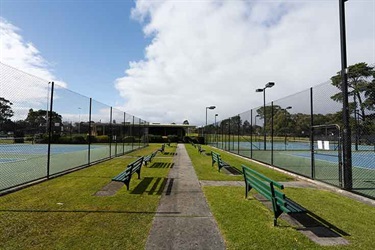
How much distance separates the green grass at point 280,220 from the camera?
155 inches

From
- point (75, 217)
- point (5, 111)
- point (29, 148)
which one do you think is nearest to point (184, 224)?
point (75, 217)

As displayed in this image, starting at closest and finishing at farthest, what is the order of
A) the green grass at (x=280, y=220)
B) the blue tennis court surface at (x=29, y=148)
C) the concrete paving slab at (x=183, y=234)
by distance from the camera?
the concrete paving slab at (x=183, y=234), the green grass at (x=280, y=220), the blue tennis court surface at (x=29, y=148)

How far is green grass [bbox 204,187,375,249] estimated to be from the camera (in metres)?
3.94

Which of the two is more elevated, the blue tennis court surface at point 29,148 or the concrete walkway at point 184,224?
the blue tennis court surface at point 29,148

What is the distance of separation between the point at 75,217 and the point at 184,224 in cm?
210

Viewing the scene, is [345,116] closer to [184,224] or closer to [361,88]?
[361,88]

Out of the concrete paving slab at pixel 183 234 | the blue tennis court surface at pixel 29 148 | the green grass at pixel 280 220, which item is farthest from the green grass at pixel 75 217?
the blue tennis court surface at pixel 29 148

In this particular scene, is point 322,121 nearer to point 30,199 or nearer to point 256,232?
point 256,232

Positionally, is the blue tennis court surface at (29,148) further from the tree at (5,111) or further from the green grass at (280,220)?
the green grass at (280,220)

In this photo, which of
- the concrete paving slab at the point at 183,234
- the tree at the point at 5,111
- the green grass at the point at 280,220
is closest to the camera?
the concrete paving slab at the point at 183,234

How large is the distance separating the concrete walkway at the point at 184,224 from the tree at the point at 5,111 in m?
4.47

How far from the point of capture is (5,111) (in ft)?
21.7

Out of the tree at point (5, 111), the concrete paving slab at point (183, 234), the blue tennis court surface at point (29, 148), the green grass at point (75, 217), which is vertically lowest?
Result: the concrete paving slab at point (183, 234)

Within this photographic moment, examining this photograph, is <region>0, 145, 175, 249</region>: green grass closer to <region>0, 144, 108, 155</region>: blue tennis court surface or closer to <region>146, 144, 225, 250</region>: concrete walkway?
<region>146, 144, 225, 250</region>: concrete walkway
